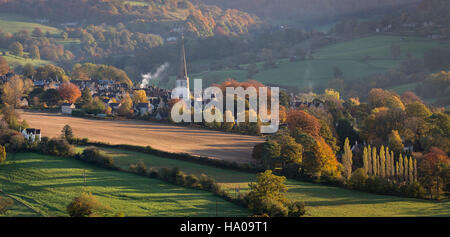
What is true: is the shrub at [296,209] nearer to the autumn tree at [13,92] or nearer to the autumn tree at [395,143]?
the autumn tree at [395,143]

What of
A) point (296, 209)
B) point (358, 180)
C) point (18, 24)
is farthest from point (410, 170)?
point (18, 24)

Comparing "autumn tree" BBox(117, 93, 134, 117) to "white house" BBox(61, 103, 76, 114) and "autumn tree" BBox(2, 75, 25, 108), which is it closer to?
"white house" BBox(61, 103, 76, 114)

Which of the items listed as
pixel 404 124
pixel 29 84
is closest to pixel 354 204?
pixel 404 124

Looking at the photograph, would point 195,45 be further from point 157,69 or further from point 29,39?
point 29,39

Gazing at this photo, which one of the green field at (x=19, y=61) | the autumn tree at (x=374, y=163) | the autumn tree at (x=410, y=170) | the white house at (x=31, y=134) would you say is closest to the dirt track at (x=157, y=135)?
the white house at (x=31, y=134)

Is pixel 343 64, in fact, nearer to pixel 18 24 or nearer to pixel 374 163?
pixel 374 163

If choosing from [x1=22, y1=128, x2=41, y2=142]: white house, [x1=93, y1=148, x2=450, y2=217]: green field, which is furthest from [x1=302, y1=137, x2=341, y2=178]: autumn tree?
[x1=22, y1=128, x2=41, y2=142]: white house
